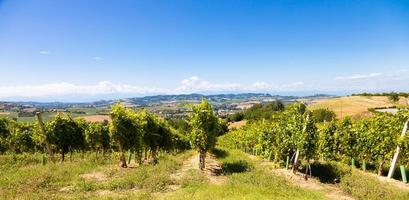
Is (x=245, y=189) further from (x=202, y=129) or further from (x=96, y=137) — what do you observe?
(x=96, y=137)

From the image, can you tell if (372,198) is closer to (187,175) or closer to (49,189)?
(187,175)

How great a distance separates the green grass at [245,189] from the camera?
17.8 m

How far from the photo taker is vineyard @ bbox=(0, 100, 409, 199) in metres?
19.6

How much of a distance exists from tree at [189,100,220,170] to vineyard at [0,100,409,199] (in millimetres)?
82

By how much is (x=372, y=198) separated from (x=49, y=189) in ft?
61.2

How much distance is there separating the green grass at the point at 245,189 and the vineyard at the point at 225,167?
51 millimetres

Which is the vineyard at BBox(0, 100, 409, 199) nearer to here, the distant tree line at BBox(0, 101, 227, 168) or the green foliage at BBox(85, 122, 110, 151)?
the distant tree line at BBox(0, 101, 227, 168)

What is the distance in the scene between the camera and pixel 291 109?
2892cm

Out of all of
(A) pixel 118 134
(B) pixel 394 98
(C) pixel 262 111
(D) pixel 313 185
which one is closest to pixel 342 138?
(D) pixel 313 185

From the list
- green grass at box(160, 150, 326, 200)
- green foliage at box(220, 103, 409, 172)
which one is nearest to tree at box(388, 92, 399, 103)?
green foliage at box(220, 103, 409, 172)

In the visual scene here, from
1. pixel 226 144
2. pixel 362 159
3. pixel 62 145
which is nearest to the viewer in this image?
pixel 362 159

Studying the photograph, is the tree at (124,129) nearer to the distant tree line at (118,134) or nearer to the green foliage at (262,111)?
the distant tree line at (118,134)

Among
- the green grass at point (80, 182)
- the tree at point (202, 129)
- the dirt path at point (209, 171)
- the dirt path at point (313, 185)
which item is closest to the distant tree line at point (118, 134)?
the tree at point (202, 129)

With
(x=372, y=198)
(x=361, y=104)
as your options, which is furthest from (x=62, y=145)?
(x=361, y=104)
